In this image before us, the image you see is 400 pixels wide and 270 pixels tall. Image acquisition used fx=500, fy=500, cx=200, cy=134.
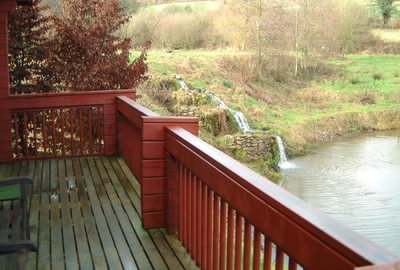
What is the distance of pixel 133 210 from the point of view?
13.6ft

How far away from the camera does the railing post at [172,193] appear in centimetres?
345

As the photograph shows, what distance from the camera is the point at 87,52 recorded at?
845 centimetres

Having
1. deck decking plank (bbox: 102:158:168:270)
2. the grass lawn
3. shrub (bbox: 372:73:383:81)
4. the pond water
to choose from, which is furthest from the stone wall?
shrub (bbox: 372:73:383:81)

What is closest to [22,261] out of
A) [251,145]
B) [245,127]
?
[251,145]

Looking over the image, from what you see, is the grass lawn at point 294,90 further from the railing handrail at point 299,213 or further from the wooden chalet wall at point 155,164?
the railing handrail at point 299,213

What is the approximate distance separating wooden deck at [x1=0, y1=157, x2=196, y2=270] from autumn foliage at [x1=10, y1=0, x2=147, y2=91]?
9.83ft

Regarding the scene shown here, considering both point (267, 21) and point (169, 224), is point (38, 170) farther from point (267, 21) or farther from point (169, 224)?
point (267, 21)

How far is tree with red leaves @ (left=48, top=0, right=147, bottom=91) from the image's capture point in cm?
832

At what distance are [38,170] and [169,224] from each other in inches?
105

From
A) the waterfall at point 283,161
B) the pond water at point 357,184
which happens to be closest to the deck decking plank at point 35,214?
the pond water at point 357,184

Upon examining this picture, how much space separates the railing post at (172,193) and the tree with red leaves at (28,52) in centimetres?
575

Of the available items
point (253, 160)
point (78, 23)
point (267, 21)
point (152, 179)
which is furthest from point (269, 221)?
point (267, 21)

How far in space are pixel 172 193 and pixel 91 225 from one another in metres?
0.76

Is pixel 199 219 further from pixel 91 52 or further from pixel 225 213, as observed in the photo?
pixel 91 52
